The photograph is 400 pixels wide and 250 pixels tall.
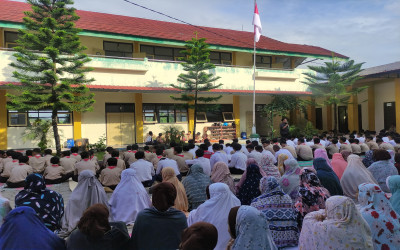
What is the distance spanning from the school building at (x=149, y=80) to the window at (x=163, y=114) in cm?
5

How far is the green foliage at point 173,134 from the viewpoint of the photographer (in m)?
15.1

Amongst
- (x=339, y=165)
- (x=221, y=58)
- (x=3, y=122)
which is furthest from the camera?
(x=221, y=58)

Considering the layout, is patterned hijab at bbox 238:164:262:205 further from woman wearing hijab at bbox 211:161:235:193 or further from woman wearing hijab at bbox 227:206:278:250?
woman wearing hijab at bbox 227:206:278:250

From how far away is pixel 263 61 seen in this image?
66.8ft

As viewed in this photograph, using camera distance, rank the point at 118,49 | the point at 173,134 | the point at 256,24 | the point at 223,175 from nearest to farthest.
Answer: the point at 223,175 → the point at 256,24 → the point at 173,134 → the point at 118,49

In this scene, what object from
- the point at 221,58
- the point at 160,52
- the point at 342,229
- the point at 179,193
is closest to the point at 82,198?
the point at 179,193

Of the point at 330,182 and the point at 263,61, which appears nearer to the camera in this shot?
the point at 330,182

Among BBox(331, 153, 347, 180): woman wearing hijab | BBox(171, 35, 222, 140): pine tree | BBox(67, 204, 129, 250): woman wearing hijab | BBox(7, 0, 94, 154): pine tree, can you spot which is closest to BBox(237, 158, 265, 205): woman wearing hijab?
BBox(67, 204, 129, 250): woman wearing hijab

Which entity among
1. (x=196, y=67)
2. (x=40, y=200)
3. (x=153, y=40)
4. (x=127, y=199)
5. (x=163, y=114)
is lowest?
(x=127, y=199)

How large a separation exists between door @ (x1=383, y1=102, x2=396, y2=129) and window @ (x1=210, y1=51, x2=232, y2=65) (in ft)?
31.3

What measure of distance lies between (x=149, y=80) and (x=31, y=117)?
551 centimetres

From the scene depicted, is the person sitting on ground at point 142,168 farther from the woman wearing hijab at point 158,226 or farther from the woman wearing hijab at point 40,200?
the woman wearing hijab at point 158,226

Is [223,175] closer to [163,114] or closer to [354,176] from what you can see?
[354,176]

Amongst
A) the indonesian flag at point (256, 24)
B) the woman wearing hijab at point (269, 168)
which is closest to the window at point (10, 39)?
the indonesian flag at point (256, 24)
